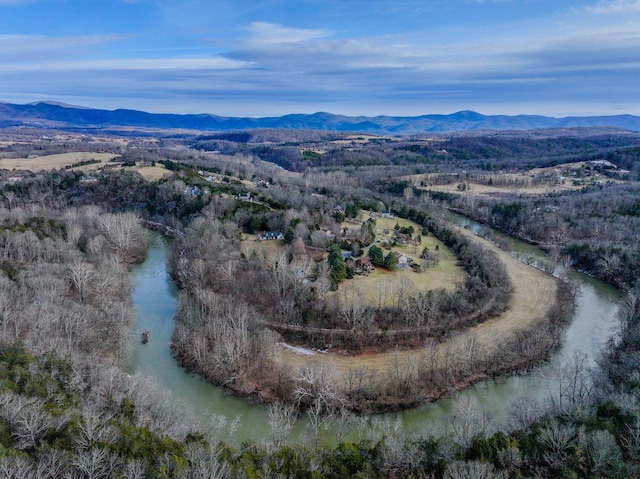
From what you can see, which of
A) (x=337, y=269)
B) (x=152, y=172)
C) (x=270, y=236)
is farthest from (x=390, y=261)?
(x=152, y=172)

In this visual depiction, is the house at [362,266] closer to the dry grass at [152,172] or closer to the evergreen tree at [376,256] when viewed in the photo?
the evergreen tree at [376,256]

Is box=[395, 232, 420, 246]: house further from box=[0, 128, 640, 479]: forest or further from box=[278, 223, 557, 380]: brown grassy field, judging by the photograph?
box=[278, 223, 557, 380]: brown grassy field

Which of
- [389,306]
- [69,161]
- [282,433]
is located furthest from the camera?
[69,161]

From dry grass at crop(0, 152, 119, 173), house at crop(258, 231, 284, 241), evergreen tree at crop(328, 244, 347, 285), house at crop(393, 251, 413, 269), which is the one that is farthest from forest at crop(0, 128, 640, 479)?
dry grass at crop(0, 152, 119, 173)

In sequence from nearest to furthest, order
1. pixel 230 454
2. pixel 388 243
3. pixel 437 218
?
pixel 230 454 → pixel 388 243 → pixel 437 218

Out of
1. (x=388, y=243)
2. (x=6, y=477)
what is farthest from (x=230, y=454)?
(x=388, y=243)

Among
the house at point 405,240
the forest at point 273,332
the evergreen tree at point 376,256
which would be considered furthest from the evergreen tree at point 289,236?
the house at point 405,240

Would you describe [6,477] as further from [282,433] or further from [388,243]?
[388,243]
